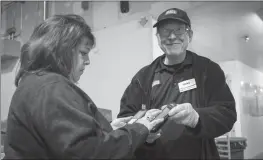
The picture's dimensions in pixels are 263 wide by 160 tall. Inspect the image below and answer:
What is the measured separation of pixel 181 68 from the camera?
1.03 meters

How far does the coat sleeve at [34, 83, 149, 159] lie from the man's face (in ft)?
1.76

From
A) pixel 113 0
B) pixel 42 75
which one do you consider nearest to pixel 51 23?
pixel 42 75

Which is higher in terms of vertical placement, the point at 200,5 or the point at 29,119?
the point at 200,5

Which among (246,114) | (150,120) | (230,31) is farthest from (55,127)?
A: (230,31)

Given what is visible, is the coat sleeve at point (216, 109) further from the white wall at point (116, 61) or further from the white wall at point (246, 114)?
the white wall at point (116, 61)

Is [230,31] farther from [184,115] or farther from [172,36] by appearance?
[184,115]

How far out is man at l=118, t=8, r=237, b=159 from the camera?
2.98ft

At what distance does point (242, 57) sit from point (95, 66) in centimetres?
92

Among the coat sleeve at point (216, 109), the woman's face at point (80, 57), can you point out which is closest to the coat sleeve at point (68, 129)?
the woman's face at point (80, 57)

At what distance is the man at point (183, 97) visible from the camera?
2.98 feet

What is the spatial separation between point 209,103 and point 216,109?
0.04 m

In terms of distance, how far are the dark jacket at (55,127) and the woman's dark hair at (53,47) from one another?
37 millimetres

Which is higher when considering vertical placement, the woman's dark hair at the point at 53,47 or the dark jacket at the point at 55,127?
the woman's dark hair at the point at 53,47

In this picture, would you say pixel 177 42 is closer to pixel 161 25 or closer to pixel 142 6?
pixel 161 25
